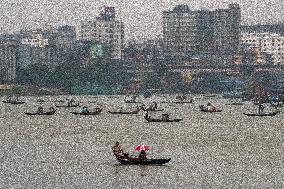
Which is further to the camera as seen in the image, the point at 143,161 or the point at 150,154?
the point at 150,154

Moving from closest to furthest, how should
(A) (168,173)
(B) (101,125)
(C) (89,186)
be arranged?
(C) (89,186)
(A) (168,173)
(B) (101,125)

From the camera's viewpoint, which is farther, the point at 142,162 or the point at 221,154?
the point at 221,154

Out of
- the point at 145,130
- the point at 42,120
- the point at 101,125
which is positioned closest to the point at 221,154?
the point at 145,130

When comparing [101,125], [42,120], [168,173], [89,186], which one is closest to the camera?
[89,186]

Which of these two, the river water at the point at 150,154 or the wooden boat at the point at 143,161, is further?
the wooden boat at the point at 143,161

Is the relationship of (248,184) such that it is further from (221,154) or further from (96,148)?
(96,148)

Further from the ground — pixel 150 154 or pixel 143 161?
pixel 143 161

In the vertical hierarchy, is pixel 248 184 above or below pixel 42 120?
above

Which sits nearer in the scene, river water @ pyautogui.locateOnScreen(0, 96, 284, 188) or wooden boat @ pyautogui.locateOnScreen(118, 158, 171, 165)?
river water @ pyautogui.locateOnScreen(0, 96, 284, 188)
